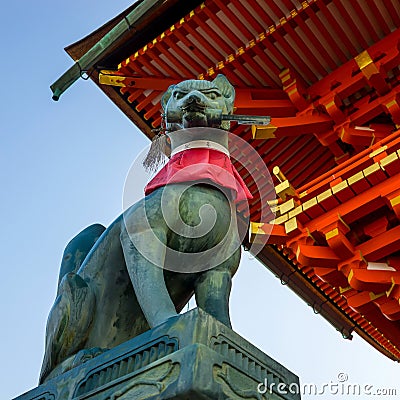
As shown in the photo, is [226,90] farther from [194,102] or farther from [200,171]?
[200,171]

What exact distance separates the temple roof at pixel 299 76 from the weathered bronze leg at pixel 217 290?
3245mm

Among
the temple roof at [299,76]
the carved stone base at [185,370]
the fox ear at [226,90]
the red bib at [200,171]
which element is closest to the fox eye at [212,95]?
the fox ear at [226,90]

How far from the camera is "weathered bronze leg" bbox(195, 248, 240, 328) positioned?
6.78 ft

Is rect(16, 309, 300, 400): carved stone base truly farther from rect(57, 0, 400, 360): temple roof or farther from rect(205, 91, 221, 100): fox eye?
rect(57, 0, 400, 360): temple roof

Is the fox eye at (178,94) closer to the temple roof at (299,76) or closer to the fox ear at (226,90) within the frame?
the fox ear at (226,90)

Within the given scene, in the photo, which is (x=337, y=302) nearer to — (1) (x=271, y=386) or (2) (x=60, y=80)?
(2) (x=60, y=80)

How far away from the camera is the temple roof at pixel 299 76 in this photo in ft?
17.8

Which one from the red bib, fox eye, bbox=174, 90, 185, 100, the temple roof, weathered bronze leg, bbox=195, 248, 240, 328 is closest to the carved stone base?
weathered bronze leg, bbox=195, 248, 240, 328

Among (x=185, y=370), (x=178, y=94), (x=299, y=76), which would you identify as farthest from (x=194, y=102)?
(x=299, y=76)

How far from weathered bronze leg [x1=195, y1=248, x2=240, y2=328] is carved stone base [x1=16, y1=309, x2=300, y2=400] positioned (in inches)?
12.0

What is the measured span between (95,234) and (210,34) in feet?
12.5

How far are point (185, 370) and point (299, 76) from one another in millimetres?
5339

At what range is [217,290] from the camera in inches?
82.7

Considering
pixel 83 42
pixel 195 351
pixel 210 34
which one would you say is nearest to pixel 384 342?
pixel 210 34
